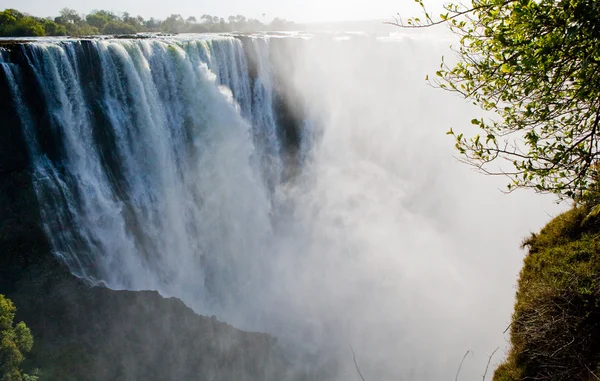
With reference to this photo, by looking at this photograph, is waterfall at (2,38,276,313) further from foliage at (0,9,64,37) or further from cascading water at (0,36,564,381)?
foliage at (0,9,64,37)

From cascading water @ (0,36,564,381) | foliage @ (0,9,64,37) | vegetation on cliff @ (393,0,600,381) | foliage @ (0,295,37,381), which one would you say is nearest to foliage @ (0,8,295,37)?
foliage @ (0,9,64,37)

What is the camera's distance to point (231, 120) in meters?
16.9

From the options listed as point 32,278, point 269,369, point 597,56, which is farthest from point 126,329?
point 597,56

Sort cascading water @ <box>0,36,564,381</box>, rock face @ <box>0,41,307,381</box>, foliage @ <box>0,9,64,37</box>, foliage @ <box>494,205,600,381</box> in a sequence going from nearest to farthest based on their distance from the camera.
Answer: foliage @ <box>494,205,600,381</box>, rock face @ <box>0,41,307,381</box>, cascading water @ <box>0,36,564,381</box>, foliage @ <box>0,9,64,37</box>

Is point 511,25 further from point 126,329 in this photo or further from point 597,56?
point 126,329

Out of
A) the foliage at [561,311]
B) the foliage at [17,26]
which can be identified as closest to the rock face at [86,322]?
the foliage at [561,311]

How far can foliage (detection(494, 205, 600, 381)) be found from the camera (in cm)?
641

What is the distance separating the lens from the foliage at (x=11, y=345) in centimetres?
1036

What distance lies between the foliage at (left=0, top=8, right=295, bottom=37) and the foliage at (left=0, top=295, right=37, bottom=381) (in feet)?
57.6

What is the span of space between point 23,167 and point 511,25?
43.9ft

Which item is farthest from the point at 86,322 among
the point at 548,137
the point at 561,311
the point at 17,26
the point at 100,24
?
the point at 100,24

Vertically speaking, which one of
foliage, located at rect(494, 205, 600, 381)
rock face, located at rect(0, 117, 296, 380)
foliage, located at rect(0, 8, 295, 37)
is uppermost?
foliage, located at rect(0, 8, 295, 37)

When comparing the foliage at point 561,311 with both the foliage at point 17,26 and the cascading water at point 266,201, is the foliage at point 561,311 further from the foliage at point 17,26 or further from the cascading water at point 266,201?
the foliage at point 17,26

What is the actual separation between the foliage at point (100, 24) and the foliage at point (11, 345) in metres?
17.6
